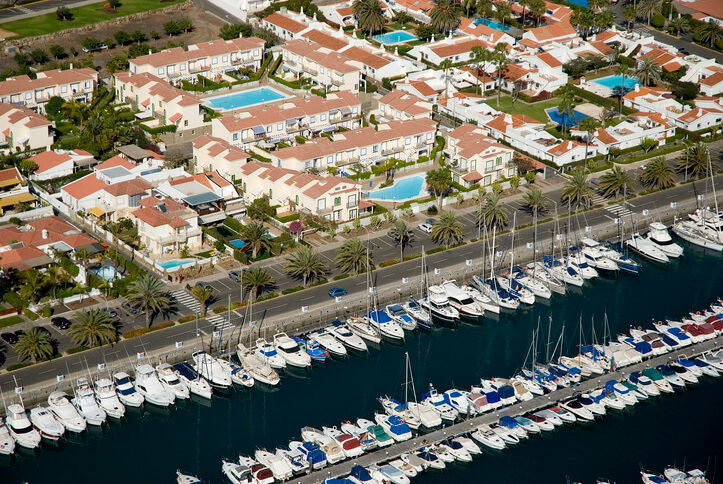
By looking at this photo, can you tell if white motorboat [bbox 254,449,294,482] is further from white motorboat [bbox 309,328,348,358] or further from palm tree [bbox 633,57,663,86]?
palm tree [bbox 633,57,663,86]

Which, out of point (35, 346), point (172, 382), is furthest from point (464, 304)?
point (35, 346)

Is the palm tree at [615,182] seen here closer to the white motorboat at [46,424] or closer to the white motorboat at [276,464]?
the white motorboat at [276,464]

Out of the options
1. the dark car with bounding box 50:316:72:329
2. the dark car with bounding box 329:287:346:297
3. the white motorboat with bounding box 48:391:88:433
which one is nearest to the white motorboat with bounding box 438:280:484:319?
the dark car with bounding box 329:287:346:297

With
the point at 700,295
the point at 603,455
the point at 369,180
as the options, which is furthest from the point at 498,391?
the point at 369,180

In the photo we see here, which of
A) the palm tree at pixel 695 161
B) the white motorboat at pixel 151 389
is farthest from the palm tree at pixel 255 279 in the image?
the palm tree at pixel 695 161

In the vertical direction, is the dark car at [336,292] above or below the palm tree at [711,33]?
below

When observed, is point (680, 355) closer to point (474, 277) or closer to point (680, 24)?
point (474, 277)
